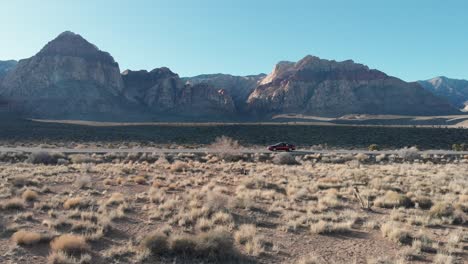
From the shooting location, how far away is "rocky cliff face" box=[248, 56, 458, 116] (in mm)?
144750

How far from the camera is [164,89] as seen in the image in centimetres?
16088

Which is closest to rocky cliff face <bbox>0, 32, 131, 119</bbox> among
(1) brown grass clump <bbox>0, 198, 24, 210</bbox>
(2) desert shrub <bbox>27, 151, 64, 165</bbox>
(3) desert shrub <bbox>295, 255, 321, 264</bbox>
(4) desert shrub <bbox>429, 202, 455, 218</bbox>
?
(2) desert shrub <bbox>27, 151, 64, 165</bbox>

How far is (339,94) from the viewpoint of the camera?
155 metres

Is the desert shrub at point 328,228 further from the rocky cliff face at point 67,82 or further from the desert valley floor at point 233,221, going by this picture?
the rocky cliff face at point 67,82

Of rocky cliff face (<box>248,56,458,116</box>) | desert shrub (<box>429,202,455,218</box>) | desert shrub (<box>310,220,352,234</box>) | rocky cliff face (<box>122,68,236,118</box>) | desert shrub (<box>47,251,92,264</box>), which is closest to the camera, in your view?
desert shrub (<box>47,251,92,264</box>)

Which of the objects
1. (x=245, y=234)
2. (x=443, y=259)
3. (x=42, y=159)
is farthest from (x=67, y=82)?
(x=443, y=259)

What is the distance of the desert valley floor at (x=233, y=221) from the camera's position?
8281 millimetres

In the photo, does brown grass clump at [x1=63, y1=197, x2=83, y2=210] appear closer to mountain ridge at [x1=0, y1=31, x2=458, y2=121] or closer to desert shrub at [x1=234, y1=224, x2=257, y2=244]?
desert shrub at [x1=234, y1=224, x2=257, y2=244]

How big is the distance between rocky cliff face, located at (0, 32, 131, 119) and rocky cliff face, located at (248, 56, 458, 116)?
63.7m

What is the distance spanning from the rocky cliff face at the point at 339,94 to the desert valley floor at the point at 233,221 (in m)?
132

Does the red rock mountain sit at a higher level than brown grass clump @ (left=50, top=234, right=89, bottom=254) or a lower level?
higher

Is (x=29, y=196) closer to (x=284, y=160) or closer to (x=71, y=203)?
(x=71, y=203)

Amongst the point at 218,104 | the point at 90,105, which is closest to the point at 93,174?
the point at 90,105

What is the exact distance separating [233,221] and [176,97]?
153m
